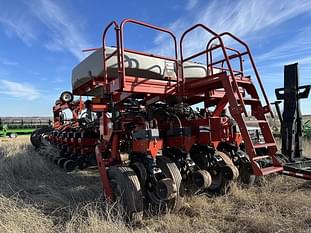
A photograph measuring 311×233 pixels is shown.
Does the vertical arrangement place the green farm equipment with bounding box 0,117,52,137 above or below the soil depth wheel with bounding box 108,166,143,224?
above

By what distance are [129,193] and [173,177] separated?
725 millimetres

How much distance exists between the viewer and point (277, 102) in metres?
7.12

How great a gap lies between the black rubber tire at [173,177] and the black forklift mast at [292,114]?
340 centimetres

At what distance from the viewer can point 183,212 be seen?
454cm

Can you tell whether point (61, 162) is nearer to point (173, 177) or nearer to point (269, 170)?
point (173, 177)

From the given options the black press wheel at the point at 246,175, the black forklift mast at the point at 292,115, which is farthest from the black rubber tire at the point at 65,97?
the black forklift mast at the point at 292,115

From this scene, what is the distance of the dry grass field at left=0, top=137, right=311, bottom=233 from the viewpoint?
372 cm

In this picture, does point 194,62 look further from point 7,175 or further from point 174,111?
point 7,175

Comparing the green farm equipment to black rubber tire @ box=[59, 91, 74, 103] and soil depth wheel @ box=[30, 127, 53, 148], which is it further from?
black rubber tire @ box=[59, 91, 74, 103]

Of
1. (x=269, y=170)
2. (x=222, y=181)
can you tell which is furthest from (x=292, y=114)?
(x=269, y=170)

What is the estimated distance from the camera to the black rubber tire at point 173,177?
172 inches

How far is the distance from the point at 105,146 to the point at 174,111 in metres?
1.60

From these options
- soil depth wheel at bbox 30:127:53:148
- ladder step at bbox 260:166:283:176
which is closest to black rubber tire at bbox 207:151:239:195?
ladder step at bbox 260:166:283:176

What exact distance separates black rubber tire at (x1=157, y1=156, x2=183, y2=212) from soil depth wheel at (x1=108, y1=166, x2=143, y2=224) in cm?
47
